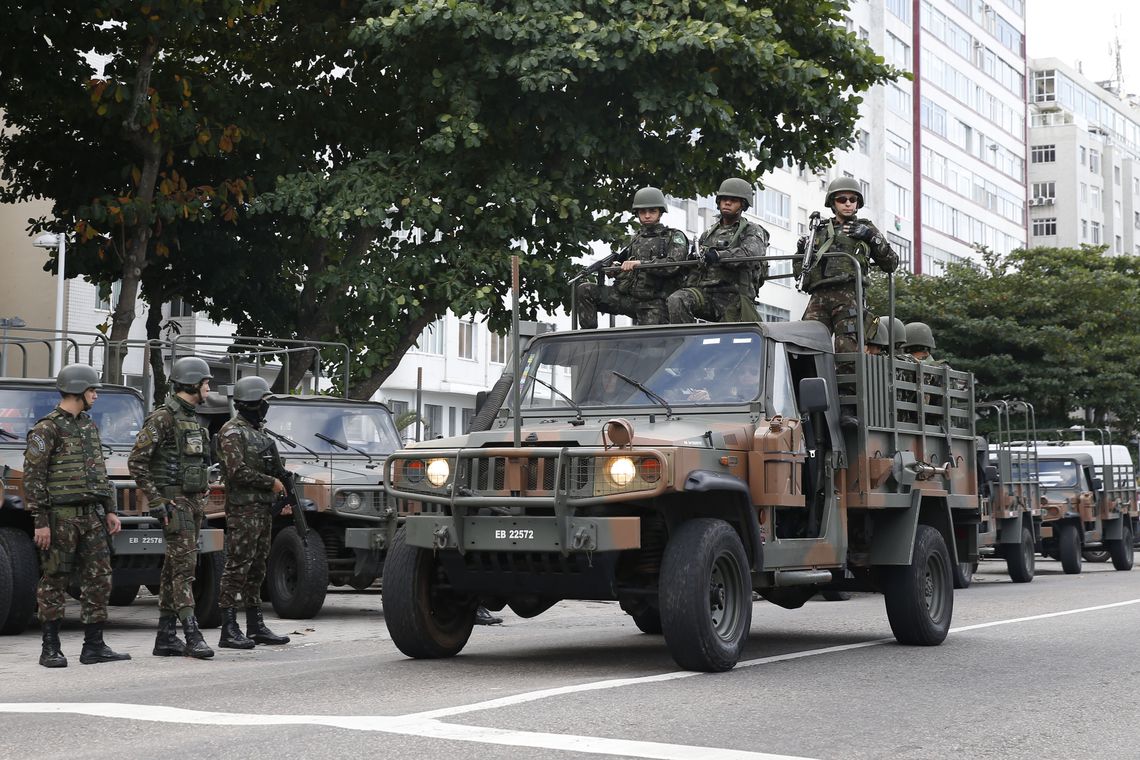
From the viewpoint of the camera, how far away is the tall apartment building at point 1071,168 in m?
87.6

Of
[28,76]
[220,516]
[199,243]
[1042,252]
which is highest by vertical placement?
[1042,252]

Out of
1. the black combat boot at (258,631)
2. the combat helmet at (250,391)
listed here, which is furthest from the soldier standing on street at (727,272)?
the black combat boot at (258,631)

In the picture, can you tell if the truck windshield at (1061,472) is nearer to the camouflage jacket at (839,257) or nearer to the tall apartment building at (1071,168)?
the camouflage jacket at (839,257)

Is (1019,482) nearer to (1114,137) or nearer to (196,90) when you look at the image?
(196,90)

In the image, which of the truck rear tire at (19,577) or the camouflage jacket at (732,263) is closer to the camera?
the camouflage jacket at (732,263)

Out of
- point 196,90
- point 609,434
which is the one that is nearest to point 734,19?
point 196,90

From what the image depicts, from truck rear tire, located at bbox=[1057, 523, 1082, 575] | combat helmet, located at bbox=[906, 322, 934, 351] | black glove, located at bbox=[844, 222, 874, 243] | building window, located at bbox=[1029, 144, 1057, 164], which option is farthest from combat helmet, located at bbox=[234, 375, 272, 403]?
building window, located at bbox=[1029, 144, 1057, 164]

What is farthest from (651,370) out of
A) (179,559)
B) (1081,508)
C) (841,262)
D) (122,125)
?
(1081,508)

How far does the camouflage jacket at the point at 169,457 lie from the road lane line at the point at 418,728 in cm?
275

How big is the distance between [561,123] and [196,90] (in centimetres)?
467

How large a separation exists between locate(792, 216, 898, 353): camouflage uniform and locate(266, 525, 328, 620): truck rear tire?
190 inches

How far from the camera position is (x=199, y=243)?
22109 millimetres

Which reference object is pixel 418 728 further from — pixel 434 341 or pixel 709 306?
pixel 434 341

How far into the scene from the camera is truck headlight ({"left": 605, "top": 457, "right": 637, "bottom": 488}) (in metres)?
9.22
